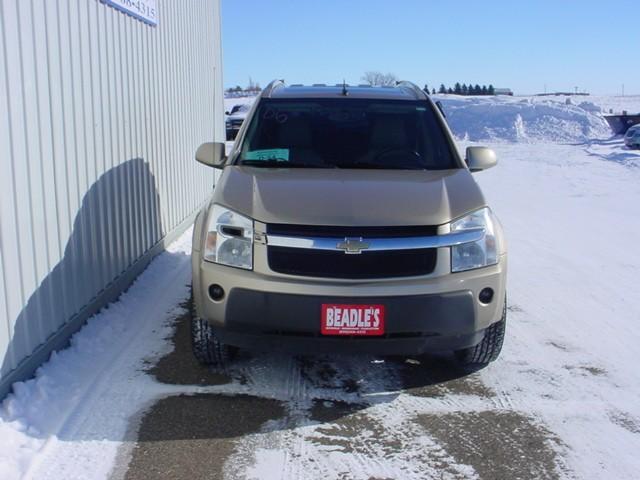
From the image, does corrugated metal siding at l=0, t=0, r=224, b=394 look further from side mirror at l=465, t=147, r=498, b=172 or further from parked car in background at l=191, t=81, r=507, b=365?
side mirror at l=465, t=147, r=498, b=172

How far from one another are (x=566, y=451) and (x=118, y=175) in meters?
4.18

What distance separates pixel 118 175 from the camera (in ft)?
19.2

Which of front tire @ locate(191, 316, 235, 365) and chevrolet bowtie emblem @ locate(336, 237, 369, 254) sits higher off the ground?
chevrolet bowtie emblem @ locate(336, 237, 369, 254)

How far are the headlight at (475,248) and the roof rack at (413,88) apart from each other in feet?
6.10

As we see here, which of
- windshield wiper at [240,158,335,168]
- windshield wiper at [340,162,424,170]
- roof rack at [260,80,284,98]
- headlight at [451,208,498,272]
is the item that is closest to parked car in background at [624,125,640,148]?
roof rack at [260,80,284,98]

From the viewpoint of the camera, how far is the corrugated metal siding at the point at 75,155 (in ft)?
12.3

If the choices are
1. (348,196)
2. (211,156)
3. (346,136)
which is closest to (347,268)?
(348,196)

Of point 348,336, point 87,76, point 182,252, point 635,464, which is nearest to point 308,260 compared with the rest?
point 348,336

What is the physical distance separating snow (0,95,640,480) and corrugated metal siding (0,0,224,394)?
0.34m

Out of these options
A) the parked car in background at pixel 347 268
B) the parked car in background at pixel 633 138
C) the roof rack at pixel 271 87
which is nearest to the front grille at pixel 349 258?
the parked car in background at pixel 347 268

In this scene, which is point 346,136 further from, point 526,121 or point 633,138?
point 526,121

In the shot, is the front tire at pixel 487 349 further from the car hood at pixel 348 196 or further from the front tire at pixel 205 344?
the front tire at pixel 205 344

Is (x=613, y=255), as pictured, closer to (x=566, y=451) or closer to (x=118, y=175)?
(x=566, y=451)

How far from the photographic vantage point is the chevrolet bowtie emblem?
12.2ft
